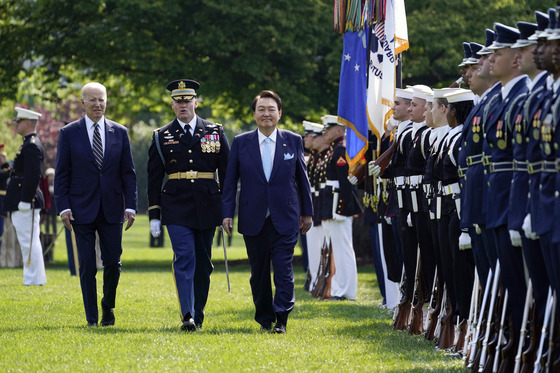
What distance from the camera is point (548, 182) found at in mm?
6730

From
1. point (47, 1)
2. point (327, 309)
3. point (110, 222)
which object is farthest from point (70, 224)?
point (47, 1)

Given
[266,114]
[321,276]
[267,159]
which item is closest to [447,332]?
[267,159]

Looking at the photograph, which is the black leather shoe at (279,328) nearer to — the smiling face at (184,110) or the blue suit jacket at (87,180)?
the blue suit jacket at (87,180)

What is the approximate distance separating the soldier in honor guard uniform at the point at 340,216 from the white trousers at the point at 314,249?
129 cm

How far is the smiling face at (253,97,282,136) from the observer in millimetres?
10750

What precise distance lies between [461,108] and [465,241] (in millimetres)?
1240

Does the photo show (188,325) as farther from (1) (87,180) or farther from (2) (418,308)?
(2) (418,308)

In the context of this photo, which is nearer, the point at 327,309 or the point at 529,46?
the point at 529,46

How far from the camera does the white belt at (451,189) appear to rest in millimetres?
9234

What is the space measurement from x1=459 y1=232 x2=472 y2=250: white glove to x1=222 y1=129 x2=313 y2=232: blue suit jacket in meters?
2.14

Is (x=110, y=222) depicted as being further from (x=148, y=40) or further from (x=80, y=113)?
(x=80, y=113)

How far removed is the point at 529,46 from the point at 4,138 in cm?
4916

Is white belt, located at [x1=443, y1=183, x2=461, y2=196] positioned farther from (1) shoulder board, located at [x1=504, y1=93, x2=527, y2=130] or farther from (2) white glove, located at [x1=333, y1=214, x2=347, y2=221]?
(2) white glove, located at [x1=333, y1=214, x2=347, y2=221]

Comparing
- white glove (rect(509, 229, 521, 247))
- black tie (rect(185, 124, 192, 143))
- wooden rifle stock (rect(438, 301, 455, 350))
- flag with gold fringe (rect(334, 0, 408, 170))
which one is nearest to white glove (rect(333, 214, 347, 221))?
flag with gold fringe (rect(334, 0, 408, 170))
